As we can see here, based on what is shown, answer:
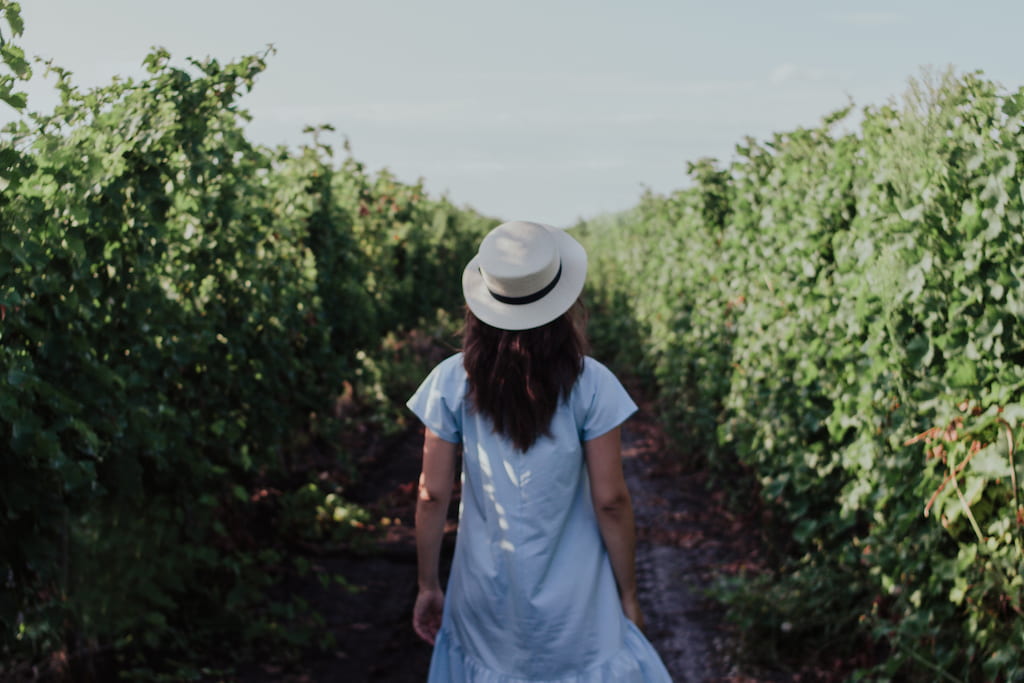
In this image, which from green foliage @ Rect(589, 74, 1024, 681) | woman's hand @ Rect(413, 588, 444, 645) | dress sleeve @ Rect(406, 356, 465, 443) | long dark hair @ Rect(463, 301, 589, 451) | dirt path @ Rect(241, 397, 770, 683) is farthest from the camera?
dirt path @ Rect(241, 397, 770, 683)

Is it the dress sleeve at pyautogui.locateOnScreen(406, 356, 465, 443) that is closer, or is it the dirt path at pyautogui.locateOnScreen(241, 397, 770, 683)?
the dress sleeve at pyautogui.locateOnScreen(406, 356, 465, 443)

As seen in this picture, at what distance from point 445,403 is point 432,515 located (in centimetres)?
31

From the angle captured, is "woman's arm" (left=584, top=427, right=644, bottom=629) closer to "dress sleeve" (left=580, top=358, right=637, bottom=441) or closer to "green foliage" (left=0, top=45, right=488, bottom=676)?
"dress sleeve" (left=580, top=358, right=637, bottom=441)

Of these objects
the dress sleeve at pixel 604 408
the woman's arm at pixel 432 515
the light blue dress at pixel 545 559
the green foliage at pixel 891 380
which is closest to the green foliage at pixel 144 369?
the woman's arm at pixel 432 515

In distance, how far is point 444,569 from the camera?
6426mm

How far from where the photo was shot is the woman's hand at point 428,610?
2.90m

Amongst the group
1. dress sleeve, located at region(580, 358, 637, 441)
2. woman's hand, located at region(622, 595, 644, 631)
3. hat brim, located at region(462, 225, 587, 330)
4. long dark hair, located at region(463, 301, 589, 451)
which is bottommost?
woman's hand, located at region(622, 595, 644, 631)

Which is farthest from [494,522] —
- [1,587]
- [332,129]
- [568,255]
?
[332,129]

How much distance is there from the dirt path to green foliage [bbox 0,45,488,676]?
30 centimetres

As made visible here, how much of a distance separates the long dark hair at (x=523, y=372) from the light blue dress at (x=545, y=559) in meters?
0.04

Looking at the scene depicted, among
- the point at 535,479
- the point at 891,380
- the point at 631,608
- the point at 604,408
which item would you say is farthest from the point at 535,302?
the point at 891,380

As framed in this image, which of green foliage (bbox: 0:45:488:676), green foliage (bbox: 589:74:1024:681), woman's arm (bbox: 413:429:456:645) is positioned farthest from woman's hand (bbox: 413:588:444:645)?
green foliage (bbox: 589:74:1024:681)

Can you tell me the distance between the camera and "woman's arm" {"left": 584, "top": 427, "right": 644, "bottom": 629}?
2705 millimetres

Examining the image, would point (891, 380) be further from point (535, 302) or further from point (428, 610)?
point (428, 610)
